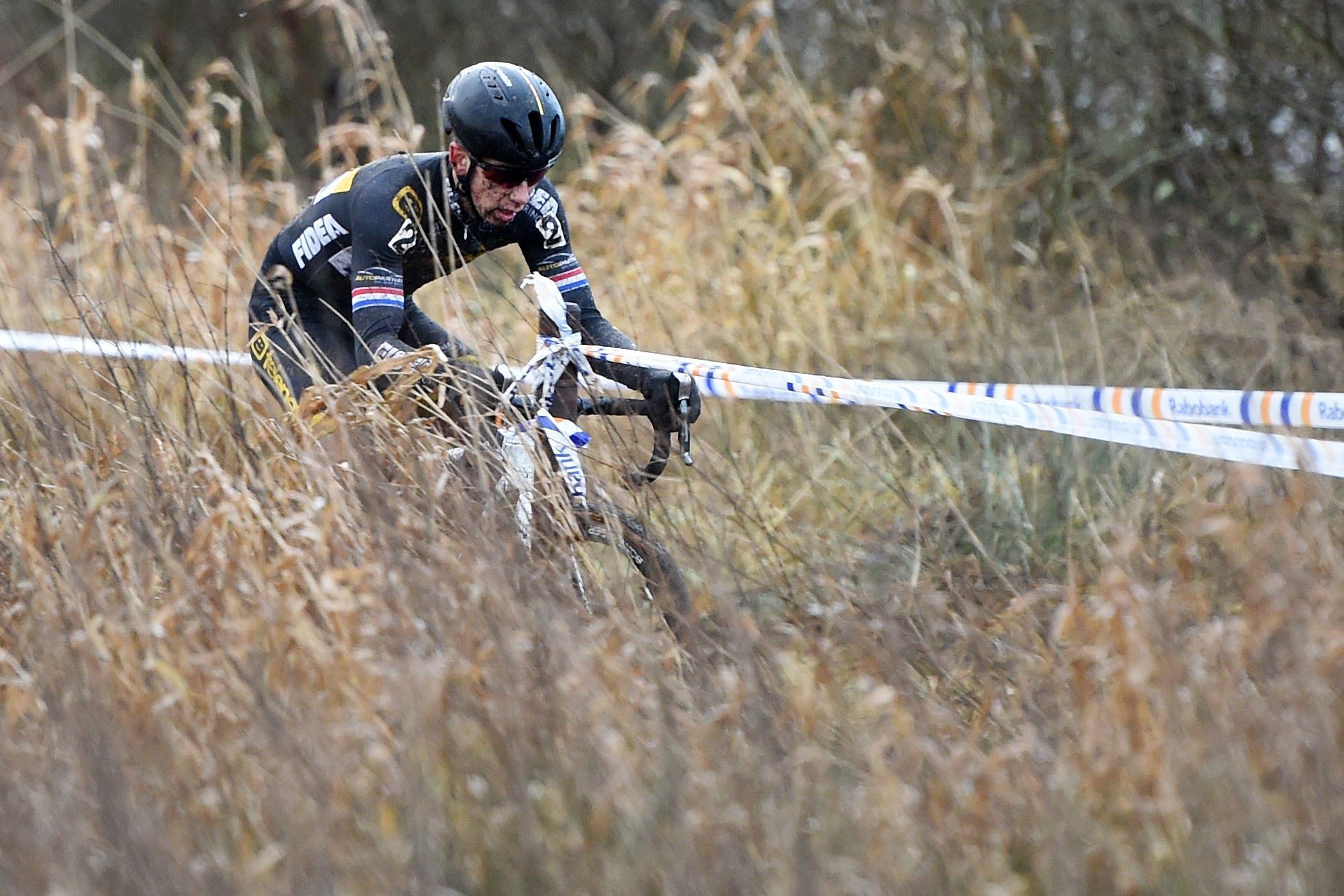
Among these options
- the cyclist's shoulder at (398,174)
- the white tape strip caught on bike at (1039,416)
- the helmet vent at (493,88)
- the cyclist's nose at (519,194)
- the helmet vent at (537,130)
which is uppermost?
the helmet vent at (493,88)

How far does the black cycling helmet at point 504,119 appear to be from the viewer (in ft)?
14.2

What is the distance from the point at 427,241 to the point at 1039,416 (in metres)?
1.98

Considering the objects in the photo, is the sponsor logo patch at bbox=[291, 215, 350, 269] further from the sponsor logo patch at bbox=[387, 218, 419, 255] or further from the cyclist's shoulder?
the sponsor logo patch at bbox=[387, 218, 419, 255]

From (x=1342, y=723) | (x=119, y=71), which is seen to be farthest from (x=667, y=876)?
(x=119, y=71)

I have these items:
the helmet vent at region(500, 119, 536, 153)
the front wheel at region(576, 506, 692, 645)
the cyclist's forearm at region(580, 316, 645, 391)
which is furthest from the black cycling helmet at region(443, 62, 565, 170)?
the front wheel at region(576, 506, 692, 645)

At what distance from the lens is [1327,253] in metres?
6.81

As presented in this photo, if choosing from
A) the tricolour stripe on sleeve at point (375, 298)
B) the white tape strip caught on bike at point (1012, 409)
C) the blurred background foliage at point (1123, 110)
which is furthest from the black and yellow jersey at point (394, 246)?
the blurred background foliage at point (1123, 110)

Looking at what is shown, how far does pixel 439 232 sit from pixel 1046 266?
4164 millimetres

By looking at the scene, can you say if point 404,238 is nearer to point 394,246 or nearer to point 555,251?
point 394,246

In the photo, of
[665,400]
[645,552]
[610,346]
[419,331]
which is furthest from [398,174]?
[645,552]

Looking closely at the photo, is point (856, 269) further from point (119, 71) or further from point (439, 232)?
point (119, 71)

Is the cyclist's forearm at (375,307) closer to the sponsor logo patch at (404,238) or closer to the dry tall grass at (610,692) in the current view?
the sponsor logo patch at (404,238)

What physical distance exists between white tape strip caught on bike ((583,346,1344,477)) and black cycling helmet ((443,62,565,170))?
Result: 0.64 metres

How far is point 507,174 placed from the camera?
447 centimetres
